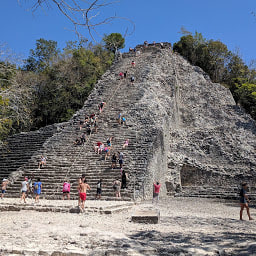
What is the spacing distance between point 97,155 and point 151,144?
2.89 metres

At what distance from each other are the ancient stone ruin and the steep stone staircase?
45mm

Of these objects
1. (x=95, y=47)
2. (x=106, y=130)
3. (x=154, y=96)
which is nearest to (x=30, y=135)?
(x=106, y=130)

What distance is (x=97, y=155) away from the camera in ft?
48.2

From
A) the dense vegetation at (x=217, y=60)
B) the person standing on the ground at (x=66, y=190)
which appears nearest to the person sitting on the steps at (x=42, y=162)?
the person standing on the ground at (x=66, y=190)

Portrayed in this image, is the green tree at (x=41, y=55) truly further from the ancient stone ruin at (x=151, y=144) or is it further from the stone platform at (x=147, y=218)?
the stone platform at (x=147, y=218)

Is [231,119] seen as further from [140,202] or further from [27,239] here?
[27,239]

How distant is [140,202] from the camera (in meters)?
11.7

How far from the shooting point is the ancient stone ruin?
531 inches

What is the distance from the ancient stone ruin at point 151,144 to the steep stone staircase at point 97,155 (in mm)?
45

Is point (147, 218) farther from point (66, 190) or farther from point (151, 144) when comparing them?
point (151, 144)

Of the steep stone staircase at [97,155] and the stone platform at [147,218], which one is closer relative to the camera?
the stone platform at [147,218]

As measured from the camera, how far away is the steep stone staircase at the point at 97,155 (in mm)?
12602

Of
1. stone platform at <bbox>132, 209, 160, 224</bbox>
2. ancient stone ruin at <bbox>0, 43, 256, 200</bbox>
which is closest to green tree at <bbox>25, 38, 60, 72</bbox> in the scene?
ancient stone ruin at <bbox>0, 43, 256, 200</bbox>

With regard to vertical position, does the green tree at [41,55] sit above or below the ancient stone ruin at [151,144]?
above
